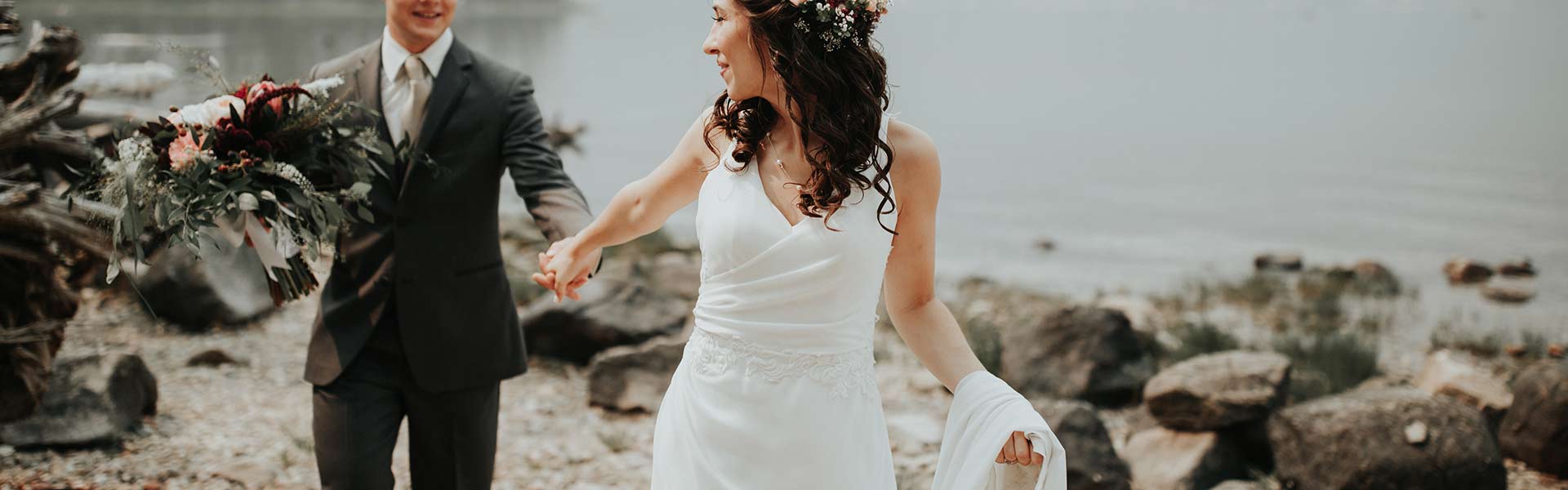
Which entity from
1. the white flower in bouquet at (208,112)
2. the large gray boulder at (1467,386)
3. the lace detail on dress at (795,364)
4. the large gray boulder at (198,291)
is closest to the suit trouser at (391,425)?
the white flower in bouquet at (208,112)

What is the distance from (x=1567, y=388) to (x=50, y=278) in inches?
248

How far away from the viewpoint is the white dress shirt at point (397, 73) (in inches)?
132

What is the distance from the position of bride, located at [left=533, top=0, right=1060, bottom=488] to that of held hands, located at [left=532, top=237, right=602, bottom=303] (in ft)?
1.94

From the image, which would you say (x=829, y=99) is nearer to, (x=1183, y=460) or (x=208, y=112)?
(x=208, y=112)

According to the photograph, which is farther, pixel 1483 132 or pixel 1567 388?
pixel 1483 132

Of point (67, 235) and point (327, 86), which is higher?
point (327, 86)

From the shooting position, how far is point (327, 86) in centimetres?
319

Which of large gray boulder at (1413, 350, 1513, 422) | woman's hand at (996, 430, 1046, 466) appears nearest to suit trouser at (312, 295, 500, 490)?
woman's hand at (996, 430, 1046, 466)

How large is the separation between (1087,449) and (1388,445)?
1.13 meters

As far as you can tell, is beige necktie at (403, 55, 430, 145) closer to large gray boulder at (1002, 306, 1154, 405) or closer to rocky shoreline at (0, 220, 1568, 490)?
rocky shoreline at (0, 220, 1568, 490)

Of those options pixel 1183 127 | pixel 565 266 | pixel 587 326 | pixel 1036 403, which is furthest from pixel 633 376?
pixel 1183 127

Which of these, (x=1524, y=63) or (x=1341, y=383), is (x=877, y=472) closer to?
(x=1341, y=383)

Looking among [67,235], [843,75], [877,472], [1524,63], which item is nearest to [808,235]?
[843,75]

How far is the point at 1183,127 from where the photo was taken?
3130 centimetres
